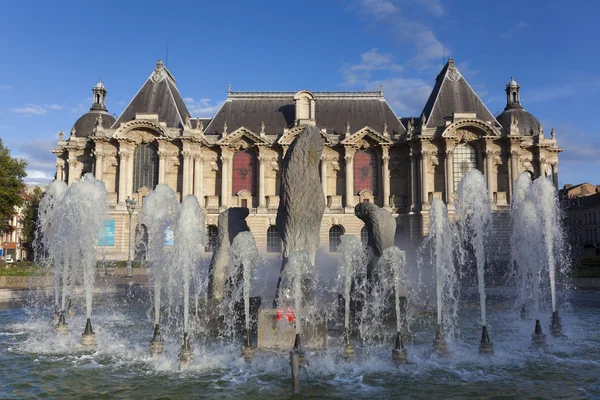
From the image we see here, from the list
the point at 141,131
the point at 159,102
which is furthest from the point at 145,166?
the point at 159,102

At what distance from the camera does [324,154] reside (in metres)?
46.0

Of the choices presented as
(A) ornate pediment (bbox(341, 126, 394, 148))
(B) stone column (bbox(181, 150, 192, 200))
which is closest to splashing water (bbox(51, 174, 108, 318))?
(B) stone column (bbox(181, 150, 192, 200))

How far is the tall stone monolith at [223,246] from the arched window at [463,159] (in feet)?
107

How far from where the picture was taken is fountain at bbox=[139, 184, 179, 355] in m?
11.2

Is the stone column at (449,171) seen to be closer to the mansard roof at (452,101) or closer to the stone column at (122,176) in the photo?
the mansard roof at (452,101)

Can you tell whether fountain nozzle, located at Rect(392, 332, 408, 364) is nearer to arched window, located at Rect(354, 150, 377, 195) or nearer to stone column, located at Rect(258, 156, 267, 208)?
stone column, located at Rect(258, 156, 267, 208)

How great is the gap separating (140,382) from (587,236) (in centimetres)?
8101

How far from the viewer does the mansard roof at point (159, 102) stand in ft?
152

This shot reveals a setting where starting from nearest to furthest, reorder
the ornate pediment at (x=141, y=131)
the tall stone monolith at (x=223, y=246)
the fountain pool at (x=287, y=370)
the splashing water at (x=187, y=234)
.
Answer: the fountain pool at (x=287, y=370) < the splashing water at (x=187, y=234) < the tall stone monolith at (x=223, y=246) < the ornate pediment at (x=141, y=131)

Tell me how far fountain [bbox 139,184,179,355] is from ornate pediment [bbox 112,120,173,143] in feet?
95.5

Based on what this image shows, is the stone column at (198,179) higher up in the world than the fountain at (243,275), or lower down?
higher up

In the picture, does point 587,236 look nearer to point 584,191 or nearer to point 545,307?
point 584,191

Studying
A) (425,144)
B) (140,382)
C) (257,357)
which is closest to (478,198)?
(257,357)

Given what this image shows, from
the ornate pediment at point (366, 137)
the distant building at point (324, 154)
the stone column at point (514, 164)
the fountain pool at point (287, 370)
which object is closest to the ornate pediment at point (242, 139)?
the distant building at point (324, 154)
